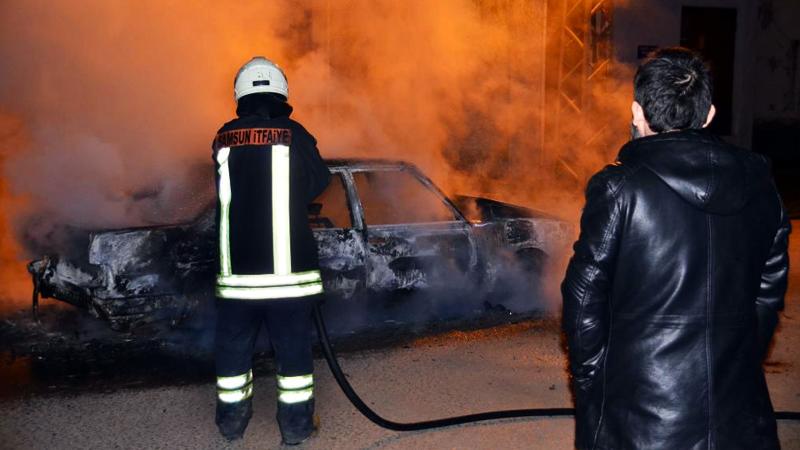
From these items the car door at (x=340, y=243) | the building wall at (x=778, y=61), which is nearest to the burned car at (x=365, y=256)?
the car door at (x=340, y=243)

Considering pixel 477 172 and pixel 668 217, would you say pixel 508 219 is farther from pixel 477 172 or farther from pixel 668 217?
pixel 477 172

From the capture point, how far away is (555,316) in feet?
21.0

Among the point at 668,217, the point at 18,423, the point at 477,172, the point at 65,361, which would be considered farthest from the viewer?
the point at 477,172

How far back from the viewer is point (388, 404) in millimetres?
4418

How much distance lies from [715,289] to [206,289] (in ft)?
12.8

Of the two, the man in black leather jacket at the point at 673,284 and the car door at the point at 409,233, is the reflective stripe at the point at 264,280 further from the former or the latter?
the car door at the point at 409,233

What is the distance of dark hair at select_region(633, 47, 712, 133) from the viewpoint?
2139mm

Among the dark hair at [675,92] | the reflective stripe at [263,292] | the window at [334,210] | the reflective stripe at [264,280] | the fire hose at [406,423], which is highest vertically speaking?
the dark hair at [675,92]

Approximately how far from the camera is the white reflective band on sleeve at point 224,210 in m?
3.68

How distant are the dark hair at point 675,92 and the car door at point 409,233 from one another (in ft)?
12.3

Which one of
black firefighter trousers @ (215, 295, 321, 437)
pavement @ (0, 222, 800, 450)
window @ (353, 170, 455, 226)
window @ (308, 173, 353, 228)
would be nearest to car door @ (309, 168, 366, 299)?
window @ (308, 173, 353, 228)

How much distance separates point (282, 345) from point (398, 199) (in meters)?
2.57

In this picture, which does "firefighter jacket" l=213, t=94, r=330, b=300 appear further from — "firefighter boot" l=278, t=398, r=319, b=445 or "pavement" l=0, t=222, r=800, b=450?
"pavement" l=0, t=222, r=800, b=450

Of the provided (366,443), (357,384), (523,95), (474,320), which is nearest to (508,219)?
(474,320)
